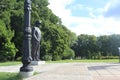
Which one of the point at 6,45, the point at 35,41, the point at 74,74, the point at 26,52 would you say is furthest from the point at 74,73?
the point at 6,45

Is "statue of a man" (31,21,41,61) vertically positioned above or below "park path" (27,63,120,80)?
above

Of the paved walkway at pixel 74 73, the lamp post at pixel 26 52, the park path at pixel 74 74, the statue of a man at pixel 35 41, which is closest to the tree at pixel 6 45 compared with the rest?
the statue of a man at pixel 35 41

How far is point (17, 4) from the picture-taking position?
48.7m

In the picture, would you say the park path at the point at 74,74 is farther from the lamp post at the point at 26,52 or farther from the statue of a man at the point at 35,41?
the statue of a man at the point at 35,41

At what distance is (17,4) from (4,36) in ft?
25.4

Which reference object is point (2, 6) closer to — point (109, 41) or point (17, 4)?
point (17, 4)

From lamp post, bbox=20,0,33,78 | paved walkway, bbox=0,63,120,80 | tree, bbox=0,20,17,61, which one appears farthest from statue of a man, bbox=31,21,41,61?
tree, bbox=0,20,17,61

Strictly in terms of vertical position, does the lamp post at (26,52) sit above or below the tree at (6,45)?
below

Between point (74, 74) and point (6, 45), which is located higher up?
point (6, 45)

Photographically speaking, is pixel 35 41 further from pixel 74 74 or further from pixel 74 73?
pixel 74 74

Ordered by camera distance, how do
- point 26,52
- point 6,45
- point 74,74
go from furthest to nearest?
1. point 6,45
2. point 26,52
3. point 74,74

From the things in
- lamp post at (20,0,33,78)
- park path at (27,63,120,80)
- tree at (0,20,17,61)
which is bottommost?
park path at (27,63,120,80)

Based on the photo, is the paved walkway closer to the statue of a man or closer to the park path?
the park path

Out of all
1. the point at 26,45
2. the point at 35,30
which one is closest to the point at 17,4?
the point at 35,30
